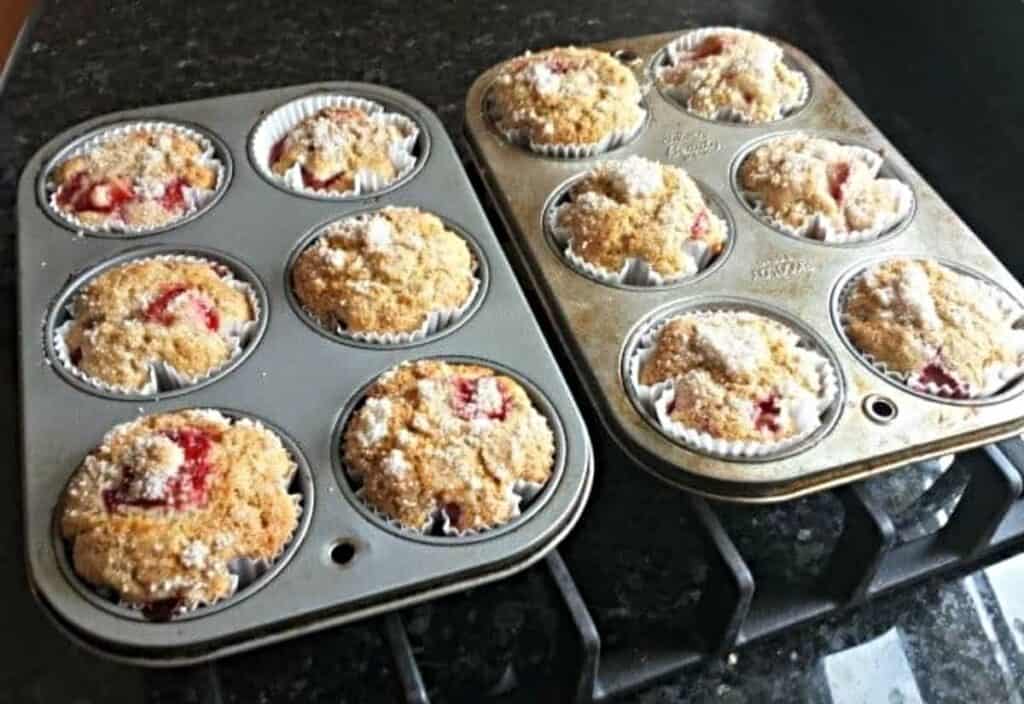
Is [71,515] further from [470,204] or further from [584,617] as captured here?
[470,204]

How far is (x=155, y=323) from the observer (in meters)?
1.36

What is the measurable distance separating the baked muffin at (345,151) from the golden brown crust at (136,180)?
0.12 m

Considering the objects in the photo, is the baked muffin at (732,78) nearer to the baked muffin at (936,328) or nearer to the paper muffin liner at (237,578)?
the baked muffin at (936,328)

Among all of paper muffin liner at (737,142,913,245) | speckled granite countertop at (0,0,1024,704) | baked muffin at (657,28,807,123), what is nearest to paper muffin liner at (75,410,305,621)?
speckled granite countertop at (0,0,1024,704)

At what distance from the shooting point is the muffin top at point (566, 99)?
1630 mm

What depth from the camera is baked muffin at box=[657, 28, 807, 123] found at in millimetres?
1713

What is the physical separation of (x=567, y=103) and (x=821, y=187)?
40 cm

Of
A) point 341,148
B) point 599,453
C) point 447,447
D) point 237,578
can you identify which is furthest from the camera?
point 341,148

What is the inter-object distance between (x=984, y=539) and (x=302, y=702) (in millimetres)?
853

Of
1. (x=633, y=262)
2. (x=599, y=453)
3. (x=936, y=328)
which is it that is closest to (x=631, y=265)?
(x=633, y=262)

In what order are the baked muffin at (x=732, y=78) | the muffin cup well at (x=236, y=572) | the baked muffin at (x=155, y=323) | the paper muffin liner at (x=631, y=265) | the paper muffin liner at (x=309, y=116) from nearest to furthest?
1. the muffin cup well at (x=236, y=572)
2. the baked muffin at (x=155, y=323)
3. the paper muffin liner at (x=631, y=265)
4. the paper muffin liner at (x=309, y=116)
5. the baked muffin at (x=732, y=78)

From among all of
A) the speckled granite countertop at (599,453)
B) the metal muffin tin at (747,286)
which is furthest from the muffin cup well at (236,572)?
the metal muffin tin at (747,286)

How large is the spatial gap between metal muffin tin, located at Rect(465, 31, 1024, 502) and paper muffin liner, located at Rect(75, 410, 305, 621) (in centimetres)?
38

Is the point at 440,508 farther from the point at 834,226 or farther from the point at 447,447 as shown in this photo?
the point at 834,226
